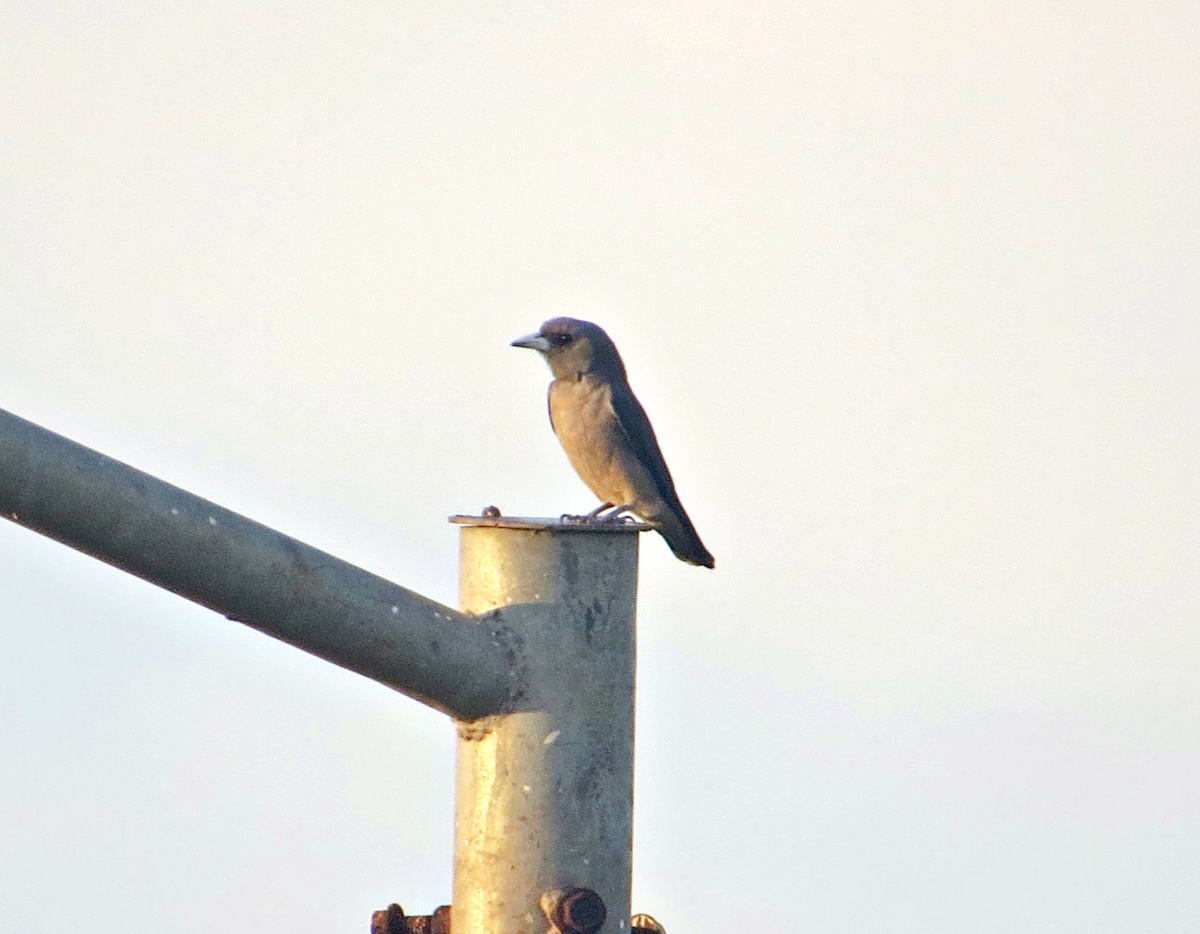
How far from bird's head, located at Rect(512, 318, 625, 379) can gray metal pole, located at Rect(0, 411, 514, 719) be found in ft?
17.5

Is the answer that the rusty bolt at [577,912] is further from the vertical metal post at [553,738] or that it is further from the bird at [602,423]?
the bird at [602,423]

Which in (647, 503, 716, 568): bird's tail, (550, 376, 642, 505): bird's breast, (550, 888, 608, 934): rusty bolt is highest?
(550, 376, 642, 505): bird's breast

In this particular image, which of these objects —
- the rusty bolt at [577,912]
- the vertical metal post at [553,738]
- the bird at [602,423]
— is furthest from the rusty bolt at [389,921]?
the bird at [602,423]

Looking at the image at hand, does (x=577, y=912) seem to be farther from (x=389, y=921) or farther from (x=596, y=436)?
(x=596, y=436)

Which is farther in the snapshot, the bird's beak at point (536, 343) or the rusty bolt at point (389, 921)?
the bird's beak at point (536, 343)

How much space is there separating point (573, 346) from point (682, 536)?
1.03 metres

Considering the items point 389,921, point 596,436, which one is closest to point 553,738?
point 389,921

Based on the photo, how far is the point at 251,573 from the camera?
233cm

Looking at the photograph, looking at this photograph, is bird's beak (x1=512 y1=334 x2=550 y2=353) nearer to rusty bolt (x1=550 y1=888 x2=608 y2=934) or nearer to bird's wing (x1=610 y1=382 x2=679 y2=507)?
bird's wing (x1=610 y1=382 x2=679 y2=507)

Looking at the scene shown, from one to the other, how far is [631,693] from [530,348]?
17.7 ft

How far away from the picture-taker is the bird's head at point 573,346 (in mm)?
7895

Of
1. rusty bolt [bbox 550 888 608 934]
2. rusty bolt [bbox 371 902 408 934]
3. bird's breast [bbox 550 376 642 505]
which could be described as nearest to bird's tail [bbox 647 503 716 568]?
bird's breast [bbox 550 376 642 505]

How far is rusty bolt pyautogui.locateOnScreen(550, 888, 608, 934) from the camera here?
8.30ft

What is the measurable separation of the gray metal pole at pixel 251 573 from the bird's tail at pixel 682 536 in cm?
542
